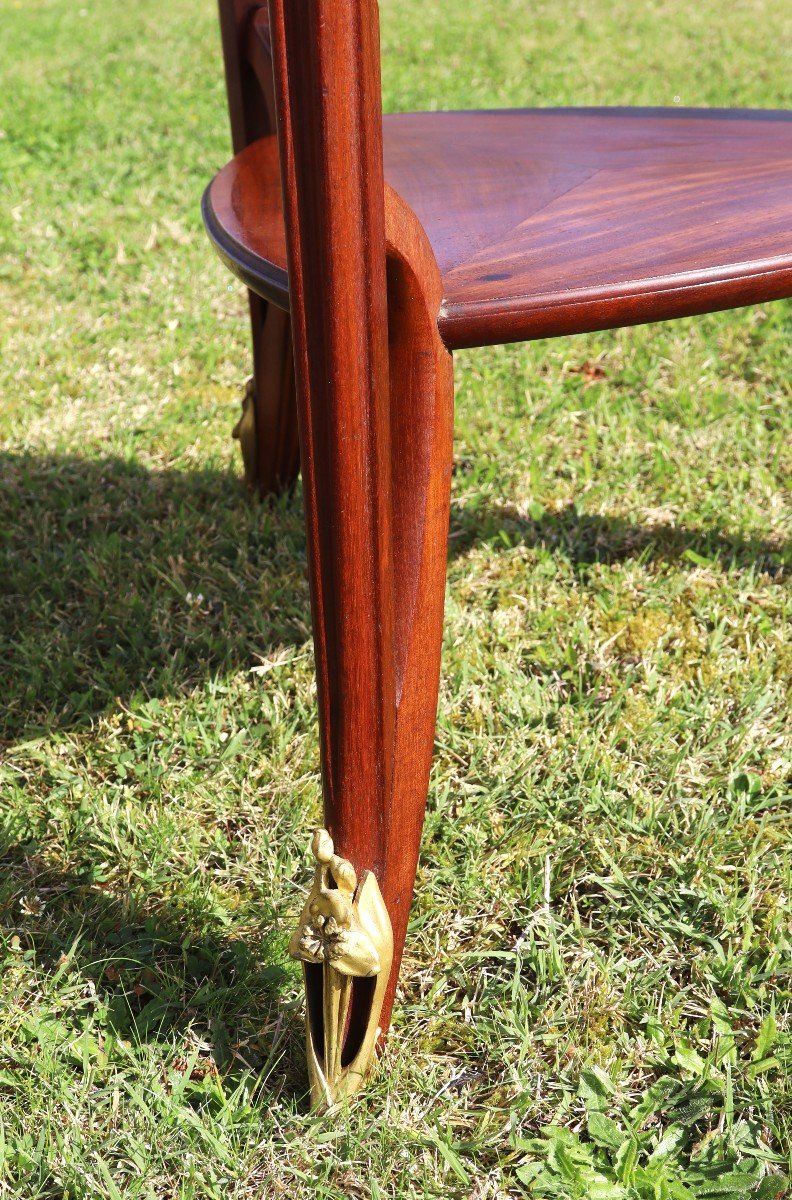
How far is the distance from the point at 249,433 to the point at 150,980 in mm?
1036

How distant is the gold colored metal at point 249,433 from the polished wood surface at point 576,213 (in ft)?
1.41

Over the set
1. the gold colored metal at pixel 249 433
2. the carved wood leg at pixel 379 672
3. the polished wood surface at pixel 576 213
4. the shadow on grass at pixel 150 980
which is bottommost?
the shadow on grass at pixel 150 980

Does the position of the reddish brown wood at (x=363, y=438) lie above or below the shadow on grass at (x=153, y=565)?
above

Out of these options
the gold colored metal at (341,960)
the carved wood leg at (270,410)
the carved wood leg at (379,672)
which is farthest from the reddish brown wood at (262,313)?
the gold colored metal at (341,960)

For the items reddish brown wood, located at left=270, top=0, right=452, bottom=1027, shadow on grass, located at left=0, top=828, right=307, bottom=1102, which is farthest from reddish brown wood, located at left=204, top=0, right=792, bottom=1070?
shadow on grass, located at left=0, top=828, right=307, bottom=1102

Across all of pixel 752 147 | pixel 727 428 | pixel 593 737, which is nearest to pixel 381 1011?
pixel 593 737

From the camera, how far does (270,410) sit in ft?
6.26

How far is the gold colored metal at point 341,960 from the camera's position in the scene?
958mm

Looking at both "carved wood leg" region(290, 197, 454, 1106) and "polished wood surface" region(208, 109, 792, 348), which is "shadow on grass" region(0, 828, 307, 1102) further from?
"polished wood surface" region(208, 109, 792, 348)

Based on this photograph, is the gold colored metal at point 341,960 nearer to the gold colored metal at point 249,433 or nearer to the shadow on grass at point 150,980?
the shadow on grass at point 150,980

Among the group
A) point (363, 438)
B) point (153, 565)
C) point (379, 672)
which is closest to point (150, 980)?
point (379, 672)

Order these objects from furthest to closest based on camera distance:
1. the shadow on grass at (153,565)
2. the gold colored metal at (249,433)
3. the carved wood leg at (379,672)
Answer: the gold colored metal at (249,433) → the shadow on grass at (153,565) → the carved wood leg at (379,672)

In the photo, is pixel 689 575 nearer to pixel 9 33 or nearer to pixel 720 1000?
pixel 720 1000

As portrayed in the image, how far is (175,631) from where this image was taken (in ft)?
5.95
